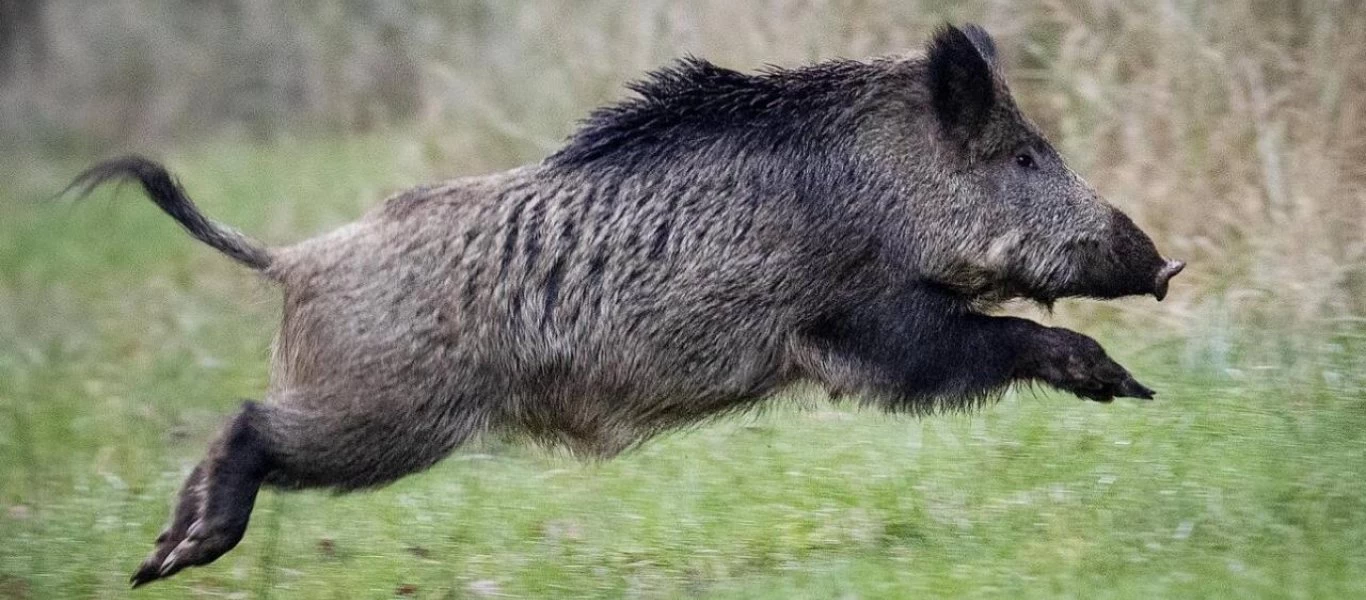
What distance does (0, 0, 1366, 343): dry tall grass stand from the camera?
21.5ft

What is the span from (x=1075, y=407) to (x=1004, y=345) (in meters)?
1.28

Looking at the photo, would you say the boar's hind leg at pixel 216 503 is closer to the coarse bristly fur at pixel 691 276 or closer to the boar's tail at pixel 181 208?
the coarse bristly fur at pixel 691 276

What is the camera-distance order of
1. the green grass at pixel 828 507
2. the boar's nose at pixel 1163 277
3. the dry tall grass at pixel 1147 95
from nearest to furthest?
the green grass at pixel 828 507
the boar's nose at pixel 1163 277
the dry tall grass at pixel 1147 95

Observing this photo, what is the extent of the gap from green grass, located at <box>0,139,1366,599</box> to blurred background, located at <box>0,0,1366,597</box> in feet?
0.05

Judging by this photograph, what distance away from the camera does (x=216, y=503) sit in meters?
4.52

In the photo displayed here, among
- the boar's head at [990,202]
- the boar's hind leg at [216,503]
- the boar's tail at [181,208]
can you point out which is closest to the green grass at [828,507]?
the boar's tail at [181,208]

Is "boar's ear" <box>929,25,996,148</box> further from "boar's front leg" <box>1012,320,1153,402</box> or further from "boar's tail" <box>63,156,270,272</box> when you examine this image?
"boar's tail" <box>63,156,270,272</box>

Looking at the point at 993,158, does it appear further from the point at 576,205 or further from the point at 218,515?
the point at 218,515

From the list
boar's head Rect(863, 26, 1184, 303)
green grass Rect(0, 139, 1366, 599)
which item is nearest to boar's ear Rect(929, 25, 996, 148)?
boar's head Rect(863, 26, 1184, 303)

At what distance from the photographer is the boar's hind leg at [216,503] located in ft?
14.8

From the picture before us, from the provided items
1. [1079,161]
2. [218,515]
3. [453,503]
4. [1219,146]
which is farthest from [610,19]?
[218,515]

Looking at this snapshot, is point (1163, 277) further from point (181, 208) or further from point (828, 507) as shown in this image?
point (181, 208)

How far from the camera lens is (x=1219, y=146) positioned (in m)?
7.19

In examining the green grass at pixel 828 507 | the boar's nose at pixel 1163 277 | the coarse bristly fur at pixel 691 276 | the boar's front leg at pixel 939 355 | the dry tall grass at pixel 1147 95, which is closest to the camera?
the green grass at pixel 828 507
